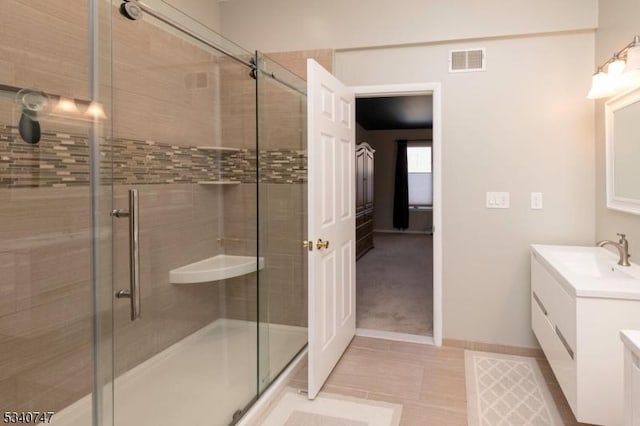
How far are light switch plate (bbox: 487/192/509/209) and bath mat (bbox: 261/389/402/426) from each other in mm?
1608

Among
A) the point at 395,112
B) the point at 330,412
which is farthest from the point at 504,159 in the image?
the point at 395,112

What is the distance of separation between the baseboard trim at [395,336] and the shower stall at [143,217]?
68 centimetres

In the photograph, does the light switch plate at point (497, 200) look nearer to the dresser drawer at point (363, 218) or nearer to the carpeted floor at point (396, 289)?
the carpeted floor at point (396, 289)

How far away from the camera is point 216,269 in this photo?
3.03m

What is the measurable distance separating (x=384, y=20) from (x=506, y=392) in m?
2.74

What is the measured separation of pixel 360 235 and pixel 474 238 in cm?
409

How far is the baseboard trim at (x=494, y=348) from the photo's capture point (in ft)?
9.85

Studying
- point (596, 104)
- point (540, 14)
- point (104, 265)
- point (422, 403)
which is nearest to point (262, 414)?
point (422, 403)

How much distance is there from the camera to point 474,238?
3111mm

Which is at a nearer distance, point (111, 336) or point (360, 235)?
point (111, 336)

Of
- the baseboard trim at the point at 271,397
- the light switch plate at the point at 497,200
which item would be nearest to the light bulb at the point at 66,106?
the baseboard trim at the point at 271,397

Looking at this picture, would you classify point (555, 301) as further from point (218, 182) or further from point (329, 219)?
point (218, 182)

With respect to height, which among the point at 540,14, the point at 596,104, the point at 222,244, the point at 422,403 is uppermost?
the point at 540,14

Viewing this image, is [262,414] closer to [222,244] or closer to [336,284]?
[336,284]
